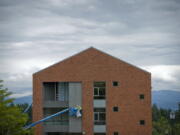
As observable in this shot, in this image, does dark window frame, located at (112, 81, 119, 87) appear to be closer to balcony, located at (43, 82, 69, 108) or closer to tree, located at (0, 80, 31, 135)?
balcony, located at (43, 82, 69, 108)

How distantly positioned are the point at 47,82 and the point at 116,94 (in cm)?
851

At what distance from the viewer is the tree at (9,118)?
27172mm

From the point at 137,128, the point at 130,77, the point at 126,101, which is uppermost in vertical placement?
the point at 130,77

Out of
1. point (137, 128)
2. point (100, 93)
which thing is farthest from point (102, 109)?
point (137, 128)

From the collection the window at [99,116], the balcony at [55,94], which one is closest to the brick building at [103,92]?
the window at [99,116]

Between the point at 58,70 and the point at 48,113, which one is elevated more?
the point at 58,70

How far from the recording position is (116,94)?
4006 centimetres

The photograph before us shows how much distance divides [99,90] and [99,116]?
3063 mm

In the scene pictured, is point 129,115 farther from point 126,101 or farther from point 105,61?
point 105,61

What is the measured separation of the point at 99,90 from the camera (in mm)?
40219

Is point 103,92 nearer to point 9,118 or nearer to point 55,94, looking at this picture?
point 55,94

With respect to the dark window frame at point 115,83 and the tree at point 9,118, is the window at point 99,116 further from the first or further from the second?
the tree at point 9,118

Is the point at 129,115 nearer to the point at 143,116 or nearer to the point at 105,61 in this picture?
the point at 143,116

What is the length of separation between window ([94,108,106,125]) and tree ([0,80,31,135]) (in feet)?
40.3
